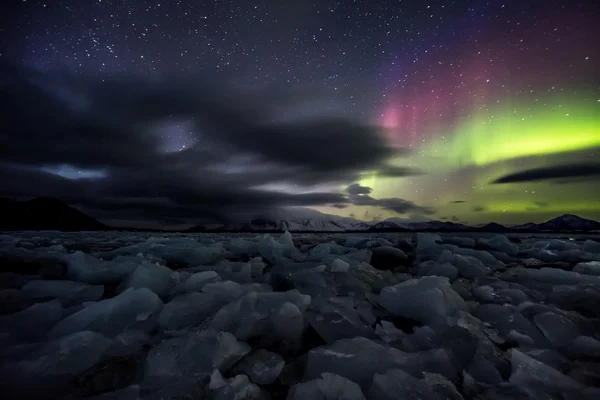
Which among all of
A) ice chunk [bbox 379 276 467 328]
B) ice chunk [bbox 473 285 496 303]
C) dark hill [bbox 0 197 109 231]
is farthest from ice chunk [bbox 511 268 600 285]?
dark hill [bbox 0 197 109 231]

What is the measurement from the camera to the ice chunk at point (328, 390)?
1.95 metres

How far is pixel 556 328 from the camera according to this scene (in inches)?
126

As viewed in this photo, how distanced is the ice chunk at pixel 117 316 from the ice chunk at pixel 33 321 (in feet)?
0.67

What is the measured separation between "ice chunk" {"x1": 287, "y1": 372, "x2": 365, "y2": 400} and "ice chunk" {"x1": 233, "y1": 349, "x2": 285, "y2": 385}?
0.39 metres

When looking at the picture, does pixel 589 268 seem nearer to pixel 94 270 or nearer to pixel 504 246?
pixel 504 246

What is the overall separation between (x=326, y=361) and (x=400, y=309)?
1991 mm

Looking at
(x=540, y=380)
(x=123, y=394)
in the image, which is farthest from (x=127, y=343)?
(x=540, y=380)

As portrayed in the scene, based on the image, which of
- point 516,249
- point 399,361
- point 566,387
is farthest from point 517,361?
point 516,249

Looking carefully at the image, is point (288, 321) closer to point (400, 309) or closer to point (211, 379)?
point (211, 379)

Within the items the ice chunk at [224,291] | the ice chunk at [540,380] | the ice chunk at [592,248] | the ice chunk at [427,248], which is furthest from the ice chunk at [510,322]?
the ice chunk at [592,248]

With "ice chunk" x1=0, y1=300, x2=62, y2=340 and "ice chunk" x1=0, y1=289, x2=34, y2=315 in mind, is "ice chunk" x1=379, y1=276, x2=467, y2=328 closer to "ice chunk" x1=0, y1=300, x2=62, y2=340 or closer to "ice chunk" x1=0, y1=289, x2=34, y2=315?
"ice chunk" x1=0, y1=300, x2=62, y2=340

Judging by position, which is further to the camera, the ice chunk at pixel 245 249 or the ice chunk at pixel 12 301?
the ice chunk at pixel 245 249

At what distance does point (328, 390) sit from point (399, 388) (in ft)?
1.78

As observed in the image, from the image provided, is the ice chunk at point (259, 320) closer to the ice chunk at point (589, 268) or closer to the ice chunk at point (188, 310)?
the ice chunk at point (188, 310)
